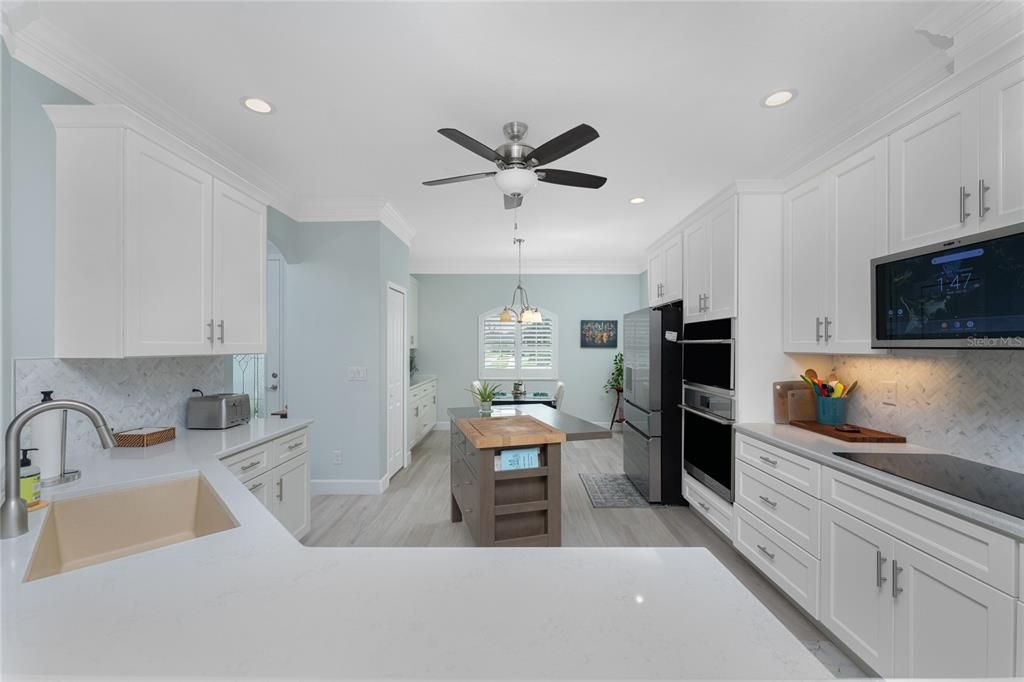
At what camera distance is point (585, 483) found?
4.27m

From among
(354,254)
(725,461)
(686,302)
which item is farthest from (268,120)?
(725,461)

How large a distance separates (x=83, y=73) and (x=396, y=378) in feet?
10.3

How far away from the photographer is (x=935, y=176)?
5.86 feet

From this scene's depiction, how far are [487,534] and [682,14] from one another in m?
2.71

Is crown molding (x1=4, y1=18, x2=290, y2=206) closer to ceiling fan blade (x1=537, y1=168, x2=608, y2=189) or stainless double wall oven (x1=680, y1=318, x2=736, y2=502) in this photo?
ceiling fan blade (x1=537, y1=168, x2=608, y2=189)

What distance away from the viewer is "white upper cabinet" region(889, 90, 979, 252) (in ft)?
5.41

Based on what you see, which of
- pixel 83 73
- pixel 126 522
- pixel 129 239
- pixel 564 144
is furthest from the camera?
pixel 564 144

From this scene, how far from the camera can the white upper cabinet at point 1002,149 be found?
149cm

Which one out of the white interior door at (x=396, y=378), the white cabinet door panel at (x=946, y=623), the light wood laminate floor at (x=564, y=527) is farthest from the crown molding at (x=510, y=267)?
the white cabinet door panel at (x=946, y=623)

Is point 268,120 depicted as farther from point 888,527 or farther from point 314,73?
point 888,527

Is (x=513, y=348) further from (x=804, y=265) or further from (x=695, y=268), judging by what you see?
(x=804, y=265)

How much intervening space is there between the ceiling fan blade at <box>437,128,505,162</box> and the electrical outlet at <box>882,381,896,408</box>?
2.53 m

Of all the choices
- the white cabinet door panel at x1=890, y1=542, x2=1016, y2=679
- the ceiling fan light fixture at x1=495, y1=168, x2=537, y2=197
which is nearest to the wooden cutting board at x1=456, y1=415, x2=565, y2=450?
the ceiling fan light fixture at x1=495, y1=168, x2=537, y2=197

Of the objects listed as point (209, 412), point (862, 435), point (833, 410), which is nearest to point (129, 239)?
point (209, 412)
